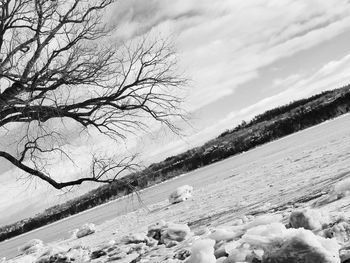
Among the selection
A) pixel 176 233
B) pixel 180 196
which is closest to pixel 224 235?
pixel 176 233

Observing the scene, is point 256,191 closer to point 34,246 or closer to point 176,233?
point 176,233

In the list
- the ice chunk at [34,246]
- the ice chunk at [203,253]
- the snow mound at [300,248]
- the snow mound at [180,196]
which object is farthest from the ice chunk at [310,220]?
the ice chunk at [34,246]

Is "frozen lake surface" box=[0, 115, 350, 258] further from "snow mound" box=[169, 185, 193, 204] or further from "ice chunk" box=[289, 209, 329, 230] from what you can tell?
"ice chunk" box=[289, 209, 329, 230]

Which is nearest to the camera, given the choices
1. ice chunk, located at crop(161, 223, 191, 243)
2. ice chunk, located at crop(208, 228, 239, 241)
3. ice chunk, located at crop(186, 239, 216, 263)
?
ice chunk, located at crop(186, 239, 216, 263)

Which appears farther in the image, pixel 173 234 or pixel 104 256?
pixel 104 256

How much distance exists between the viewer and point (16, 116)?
9.01 m

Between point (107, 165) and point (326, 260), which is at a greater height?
point (107, 165)

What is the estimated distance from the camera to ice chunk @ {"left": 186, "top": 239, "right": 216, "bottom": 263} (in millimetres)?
4816

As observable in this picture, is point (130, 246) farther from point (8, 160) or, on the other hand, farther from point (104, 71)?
point (104, 71)

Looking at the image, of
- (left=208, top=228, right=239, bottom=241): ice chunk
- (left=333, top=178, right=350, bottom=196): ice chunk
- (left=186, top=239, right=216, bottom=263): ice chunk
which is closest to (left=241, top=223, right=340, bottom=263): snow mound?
(left=186, top=239, right=216, bottom=263): ice chunk

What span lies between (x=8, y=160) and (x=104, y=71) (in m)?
2.82

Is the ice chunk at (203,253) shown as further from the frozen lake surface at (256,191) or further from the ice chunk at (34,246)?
the ice chunk at (34,246)

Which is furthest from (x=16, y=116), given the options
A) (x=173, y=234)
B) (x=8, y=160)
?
(x=173, y=234)

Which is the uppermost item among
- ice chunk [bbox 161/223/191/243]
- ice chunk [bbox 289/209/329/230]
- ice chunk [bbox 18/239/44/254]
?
ice chunk [bbox 18/239/44/254]
